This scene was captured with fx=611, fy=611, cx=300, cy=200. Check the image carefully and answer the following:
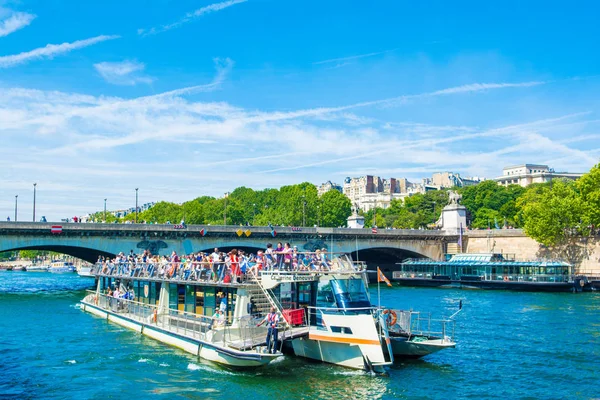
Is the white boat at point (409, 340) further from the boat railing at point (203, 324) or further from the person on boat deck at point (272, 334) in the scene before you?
the boat railing at point (203, 324)

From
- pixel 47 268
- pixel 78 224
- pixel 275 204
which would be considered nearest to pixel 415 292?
pixel 78 224

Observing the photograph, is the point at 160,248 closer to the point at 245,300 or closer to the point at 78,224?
the point at 78,224

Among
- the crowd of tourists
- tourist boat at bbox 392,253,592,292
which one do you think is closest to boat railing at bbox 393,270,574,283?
tourist boat at bbox 392,253,592,292

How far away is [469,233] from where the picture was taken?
91938 millimetres

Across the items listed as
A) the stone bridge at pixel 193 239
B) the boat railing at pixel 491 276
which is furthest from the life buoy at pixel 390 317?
the boat railing at pixel 491 276

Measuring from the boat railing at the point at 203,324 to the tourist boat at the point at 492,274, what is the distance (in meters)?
46.8

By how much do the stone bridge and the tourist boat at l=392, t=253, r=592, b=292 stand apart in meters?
5.27

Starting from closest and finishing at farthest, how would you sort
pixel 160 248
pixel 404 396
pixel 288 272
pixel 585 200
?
pixel 404 396, pixel 288 272, pixel 160 248, pixel 585 200

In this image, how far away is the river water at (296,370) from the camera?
24203 mm

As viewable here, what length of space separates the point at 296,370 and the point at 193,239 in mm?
48720

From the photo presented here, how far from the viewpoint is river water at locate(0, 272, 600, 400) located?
24203 mm

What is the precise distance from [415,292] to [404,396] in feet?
151

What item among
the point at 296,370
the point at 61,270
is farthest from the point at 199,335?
the point at 61,270

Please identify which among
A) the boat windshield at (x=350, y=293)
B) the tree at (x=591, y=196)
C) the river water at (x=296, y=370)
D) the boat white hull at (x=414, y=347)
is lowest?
the river water at (x=296, y=370)
